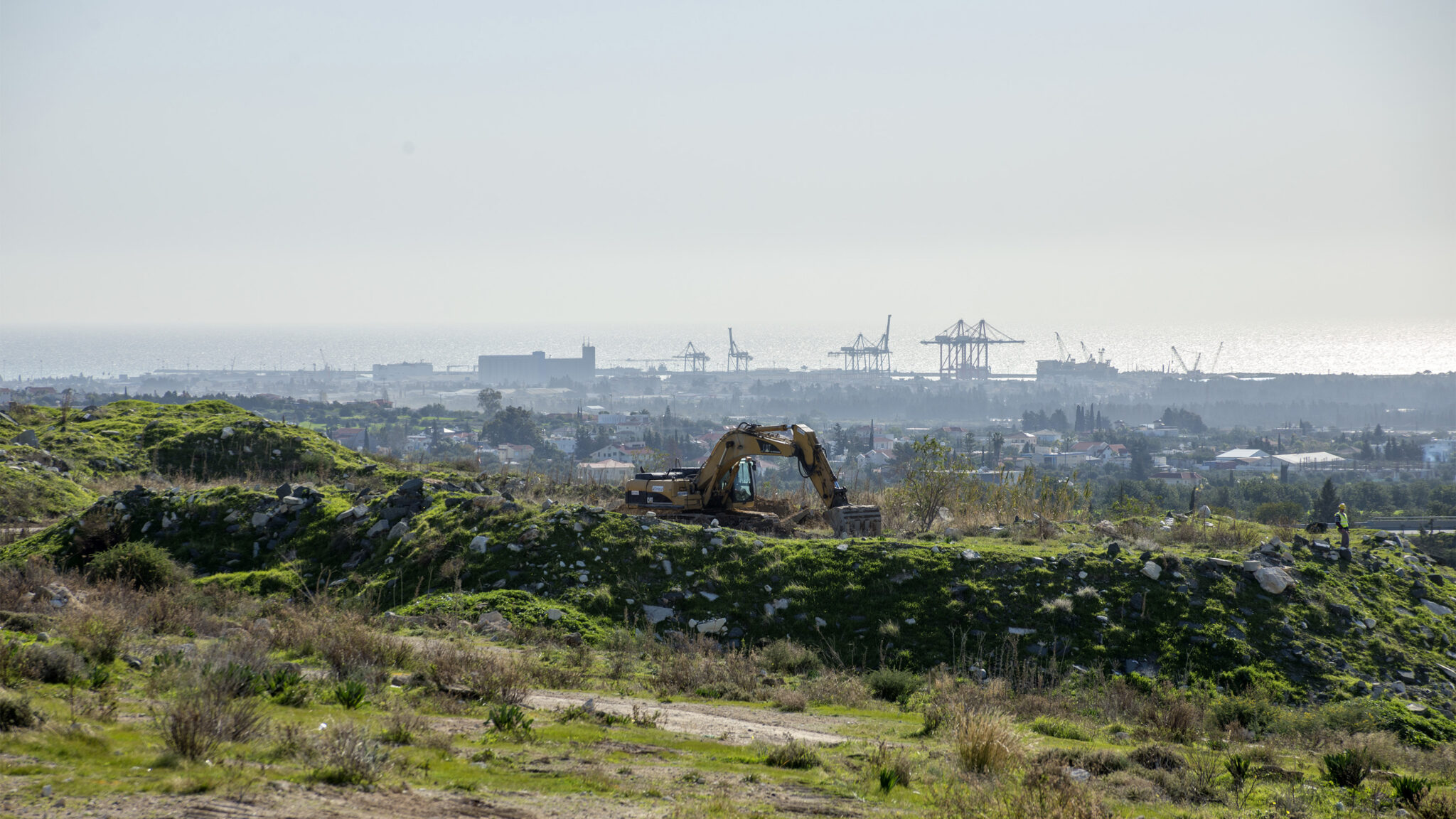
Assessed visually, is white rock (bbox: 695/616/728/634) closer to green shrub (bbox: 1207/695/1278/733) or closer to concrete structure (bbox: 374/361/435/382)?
green shrub (bbox: 1207/695/1278/733)

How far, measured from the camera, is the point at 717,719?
6805 mm

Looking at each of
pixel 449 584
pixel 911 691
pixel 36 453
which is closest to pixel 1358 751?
pixel 911 691

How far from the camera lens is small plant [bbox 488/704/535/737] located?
18.8ft

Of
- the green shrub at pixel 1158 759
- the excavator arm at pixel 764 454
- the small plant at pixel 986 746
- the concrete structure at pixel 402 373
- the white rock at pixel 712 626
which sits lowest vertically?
the white rock at pixel 712 626

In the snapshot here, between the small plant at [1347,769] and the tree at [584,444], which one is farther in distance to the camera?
the tree at [584,444]

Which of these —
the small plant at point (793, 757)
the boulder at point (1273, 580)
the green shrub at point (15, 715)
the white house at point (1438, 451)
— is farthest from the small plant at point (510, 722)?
the white house at point (1438, 451)

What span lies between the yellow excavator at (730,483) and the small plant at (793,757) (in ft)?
29.3

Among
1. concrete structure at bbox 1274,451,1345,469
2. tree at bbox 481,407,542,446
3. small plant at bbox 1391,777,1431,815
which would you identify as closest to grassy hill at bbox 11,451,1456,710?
small plant at bbox 1391,777,1431,815

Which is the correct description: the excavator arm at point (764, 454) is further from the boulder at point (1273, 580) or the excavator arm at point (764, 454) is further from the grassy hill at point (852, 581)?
the boulder at point (1273, 580)

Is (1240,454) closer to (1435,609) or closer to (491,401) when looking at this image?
(491,401)

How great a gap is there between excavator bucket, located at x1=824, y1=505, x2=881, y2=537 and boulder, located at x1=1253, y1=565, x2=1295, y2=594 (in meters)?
5.20

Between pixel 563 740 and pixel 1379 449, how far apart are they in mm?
106659

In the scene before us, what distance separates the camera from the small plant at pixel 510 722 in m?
Answer: 5.73

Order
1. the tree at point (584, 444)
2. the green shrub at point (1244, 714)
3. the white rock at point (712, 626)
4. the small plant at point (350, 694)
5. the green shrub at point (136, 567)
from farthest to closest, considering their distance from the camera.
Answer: the tree at point (584, 444) → the green shrub at point (136, 567) → the white rock at point (712, 626) → the green shrub at point (1244, 714) → the small plant at point (350, 694)
